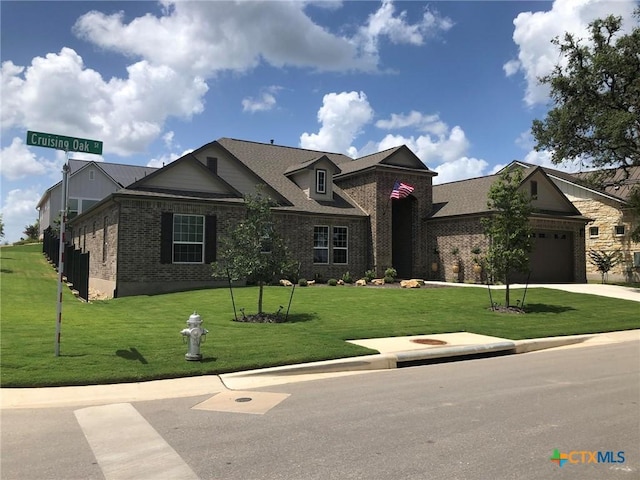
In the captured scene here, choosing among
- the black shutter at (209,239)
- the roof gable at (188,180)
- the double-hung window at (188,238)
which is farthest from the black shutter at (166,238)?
the black shutter at (209,239)

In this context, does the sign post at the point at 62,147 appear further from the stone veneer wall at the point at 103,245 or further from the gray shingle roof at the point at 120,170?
the gray shingle roof at the point at 120,170

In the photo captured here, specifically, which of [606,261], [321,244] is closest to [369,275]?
[321,244]

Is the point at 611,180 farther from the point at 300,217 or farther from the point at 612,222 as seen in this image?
the point at 300,217

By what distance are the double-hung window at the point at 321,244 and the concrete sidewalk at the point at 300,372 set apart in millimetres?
13079

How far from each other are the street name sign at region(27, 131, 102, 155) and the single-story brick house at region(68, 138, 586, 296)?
39.6 ft

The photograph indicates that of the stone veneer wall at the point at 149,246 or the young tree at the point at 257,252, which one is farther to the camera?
the stone veneer wall at the point at 149,246

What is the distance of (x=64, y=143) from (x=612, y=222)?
114 ft

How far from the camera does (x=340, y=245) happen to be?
1041 inches

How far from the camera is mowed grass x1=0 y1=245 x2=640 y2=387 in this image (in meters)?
8.63

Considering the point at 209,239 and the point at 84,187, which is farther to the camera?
the point at 84,187

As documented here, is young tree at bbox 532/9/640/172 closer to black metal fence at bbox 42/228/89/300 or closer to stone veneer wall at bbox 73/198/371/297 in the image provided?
stone veneer wall at bbox 73/198/371/297

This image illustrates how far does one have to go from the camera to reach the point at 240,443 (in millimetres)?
5199

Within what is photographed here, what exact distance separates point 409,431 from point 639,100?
25.9 metres

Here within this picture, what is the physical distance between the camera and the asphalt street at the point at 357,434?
4535mm
